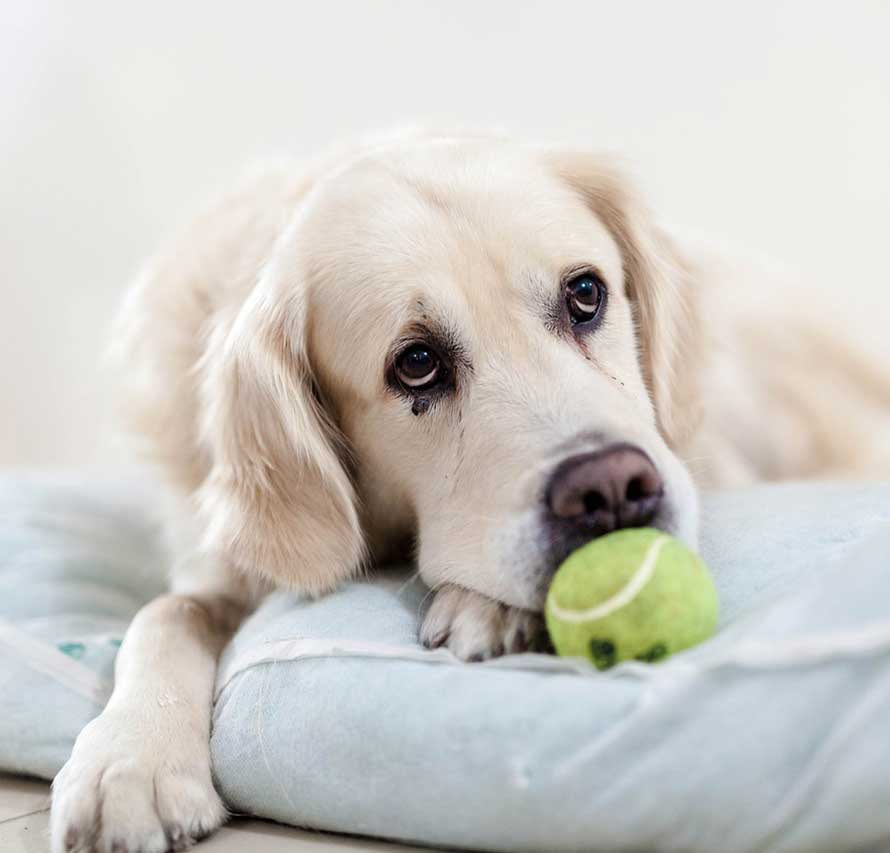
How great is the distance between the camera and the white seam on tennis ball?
116 centimetres

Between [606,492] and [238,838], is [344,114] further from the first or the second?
[238,838]

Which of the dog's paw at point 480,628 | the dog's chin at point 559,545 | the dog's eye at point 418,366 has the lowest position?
the dog's paw at point 480,628

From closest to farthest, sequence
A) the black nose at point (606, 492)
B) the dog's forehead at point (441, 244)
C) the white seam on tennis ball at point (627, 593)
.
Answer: the white seam on tennis ball at point (627, 593)
the black nose at point (606, 492)
the dog's forehead at point (441, 244)

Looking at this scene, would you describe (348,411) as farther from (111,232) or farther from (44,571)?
(111,232)

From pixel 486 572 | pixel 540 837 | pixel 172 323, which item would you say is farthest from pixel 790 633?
pixel 172 323

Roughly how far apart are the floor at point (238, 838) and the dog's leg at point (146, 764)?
0.11 ft

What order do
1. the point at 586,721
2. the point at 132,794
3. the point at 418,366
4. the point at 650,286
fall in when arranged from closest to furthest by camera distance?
the point at 586,721
the point at 132,794
the point at 418,366
the point at 650,286

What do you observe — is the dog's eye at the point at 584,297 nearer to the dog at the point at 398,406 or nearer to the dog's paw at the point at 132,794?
the dog at the point at 398,406

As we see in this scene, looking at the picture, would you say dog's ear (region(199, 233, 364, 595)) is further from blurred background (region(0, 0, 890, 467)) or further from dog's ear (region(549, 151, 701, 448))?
blurred background (region(0, 0, 890, 467))

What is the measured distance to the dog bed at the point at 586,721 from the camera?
1.01m

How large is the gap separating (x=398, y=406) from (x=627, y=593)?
60 cm

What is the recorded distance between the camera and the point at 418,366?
5.30 ft

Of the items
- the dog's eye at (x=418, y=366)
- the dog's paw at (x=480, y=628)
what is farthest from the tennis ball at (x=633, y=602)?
the dog's eye at (x=418, y=366)

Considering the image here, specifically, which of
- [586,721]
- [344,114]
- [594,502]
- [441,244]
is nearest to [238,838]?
[586,721]
